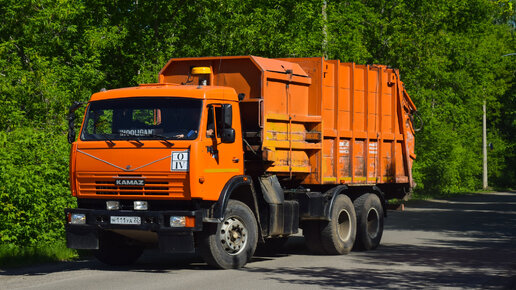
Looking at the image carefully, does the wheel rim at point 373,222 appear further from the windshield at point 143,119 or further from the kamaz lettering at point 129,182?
→ the kamaz lettering at point 129,182

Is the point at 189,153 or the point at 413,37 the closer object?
the point at 189,153

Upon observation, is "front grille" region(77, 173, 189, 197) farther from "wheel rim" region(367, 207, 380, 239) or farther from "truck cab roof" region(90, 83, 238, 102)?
"wheel rim" region(367, 207, 380, 239)

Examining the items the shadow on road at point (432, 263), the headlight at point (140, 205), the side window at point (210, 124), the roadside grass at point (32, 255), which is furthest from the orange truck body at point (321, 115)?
the roadside grass at point (32, 255)

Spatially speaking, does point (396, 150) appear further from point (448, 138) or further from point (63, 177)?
point (448, 138)

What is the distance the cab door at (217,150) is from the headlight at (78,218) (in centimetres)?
183

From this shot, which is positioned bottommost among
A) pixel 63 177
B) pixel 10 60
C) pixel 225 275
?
pixel 225 275

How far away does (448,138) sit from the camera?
4056 cm

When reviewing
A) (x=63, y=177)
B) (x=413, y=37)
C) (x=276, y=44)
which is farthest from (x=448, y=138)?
(x=63, y=177)

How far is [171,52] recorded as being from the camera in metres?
25.7

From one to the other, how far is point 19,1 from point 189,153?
14332mm

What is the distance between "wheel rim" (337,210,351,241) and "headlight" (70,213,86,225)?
5.03 metres

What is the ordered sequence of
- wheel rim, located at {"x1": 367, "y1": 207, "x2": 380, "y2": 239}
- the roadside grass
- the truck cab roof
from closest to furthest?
the truck cab roof → the roadside grass → wheel rim, located at {"x1": 367, "y1": 207, "x2": 380, "y2": 239}

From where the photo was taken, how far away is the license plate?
40.4 ft

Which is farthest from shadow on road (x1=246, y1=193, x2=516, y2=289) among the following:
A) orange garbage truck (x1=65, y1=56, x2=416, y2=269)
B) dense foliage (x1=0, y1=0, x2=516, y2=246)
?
dense foliage (x1=0, y1=0, x2=516, y2=246)
